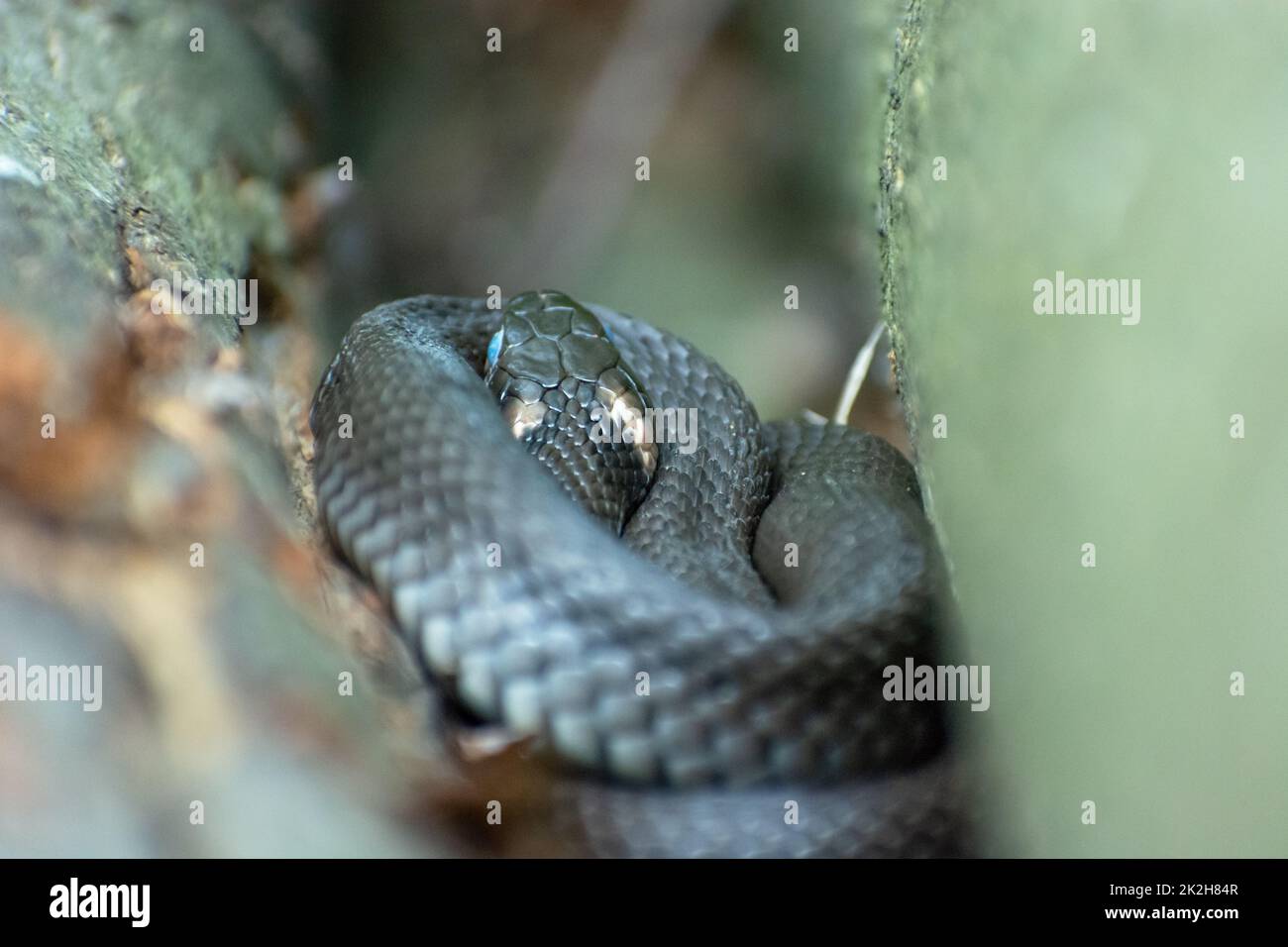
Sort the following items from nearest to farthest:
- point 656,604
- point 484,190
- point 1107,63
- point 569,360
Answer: point 1107,63
point 656,604
point 569,360
point 484,190

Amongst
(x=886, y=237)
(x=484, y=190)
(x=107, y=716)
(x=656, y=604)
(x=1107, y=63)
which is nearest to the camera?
(x=107, y=716)

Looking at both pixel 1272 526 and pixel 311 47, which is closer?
pixel 1272 526

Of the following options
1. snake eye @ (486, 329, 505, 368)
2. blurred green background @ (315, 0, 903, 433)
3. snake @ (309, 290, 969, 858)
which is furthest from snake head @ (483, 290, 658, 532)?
blurred green background @ (315, 0, 903, 433)

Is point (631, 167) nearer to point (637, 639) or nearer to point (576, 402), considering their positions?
point (576, 402)

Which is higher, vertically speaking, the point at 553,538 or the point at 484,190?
the point at 484,190

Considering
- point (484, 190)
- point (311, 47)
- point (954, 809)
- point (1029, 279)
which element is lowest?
point (954, 809)

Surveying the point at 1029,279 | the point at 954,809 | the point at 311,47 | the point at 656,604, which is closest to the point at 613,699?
the point at 656,604

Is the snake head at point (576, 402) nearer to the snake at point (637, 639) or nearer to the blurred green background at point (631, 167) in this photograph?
the snake at point (637, 639)

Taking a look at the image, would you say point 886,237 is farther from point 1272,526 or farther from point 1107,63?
point 1272,526

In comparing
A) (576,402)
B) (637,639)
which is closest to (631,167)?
(576,402)
